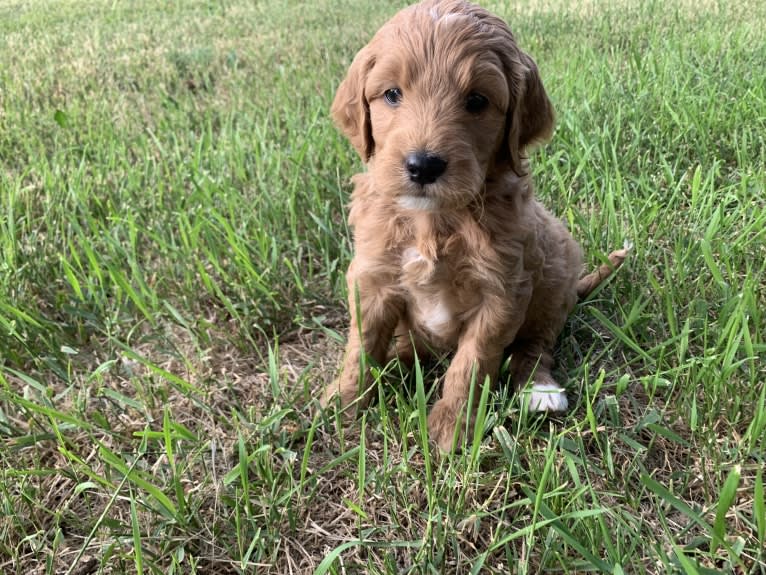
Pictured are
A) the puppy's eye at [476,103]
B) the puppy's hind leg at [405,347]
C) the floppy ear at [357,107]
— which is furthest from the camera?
the puppy's hind leg at [405,347]

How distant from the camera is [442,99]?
178 cm

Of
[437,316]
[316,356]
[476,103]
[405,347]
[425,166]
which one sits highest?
[476,103]

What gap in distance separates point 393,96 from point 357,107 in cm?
22

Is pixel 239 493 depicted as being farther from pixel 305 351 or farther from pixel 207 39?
pixel 207 39

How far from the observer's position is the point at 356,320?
2.13m

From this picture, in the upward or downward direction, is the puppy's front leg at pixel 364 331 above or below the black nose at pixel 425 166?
below

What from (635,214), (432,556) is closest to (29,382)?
(432,556)

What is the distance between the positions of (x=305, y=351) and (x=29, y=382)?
1.04 metres

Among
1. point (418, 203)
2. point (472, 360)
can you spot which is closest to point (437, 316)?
point (472, 360)

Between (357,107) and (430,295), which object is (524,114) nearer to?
(357,107)

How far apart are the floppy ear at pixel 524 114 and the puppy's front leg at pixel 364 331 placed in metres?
0.63

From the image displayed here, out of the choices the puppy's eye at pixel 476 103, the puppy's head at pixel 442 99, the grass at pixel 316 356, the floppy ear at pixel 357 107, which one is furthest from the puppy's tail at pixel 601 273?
the floppy ear at pixel 357 107

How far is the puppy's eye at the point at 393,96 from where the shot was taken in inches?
74.5

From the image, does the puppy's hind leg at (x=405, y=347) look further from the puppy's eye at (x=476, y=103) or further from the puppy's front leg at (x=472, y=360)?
the puppy's eye at (x=476, y=103)
